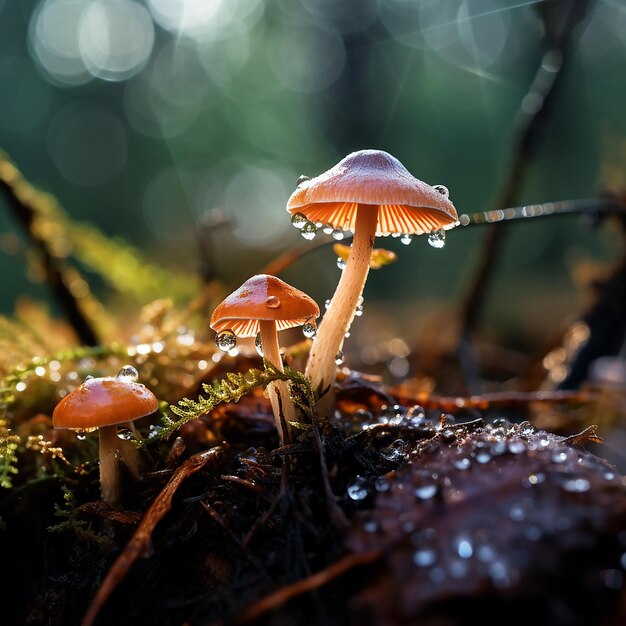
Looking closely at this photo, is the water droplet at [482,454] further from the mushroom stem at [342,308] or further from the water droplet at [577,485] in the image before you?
the mushroom stem at [342,308]

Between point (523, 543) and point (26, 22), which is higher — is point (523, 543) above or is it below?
below

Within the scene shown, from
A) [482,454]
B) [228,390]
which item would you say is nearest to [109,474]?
[228,390]

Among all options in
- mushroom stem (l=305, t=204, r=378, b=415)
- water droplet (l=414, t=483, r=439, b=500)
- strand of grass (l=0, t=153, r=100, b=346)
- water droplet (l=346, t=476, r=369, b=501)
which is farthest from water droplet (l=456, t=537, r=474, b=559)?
strand of grass (l=0, t=153, r=100, b=346)

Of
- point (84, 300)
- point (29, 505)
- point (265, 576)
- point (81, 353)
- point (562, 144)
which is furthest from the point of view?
point (562, 144)

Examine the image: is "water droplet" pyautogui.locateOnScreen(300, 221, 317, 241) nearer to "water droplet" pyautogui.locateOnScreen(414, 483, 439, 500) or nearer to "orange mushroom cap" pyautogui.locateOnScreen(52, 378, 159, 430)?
"orange mushroom cap" pyautogui.locateOnScreen(52, 378, 159, 430)

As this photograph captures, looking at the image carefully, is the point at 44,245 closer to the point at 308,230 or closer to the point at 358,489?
the point at 308,230

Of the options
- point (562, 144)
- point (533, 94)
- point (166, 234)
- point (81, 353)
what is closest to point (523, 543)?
point (81, 353)

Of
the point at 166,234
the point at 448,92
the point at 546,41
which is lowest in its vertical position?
the point at 166,234

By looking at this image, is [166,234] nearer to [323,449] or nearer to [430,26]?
[430,26]
